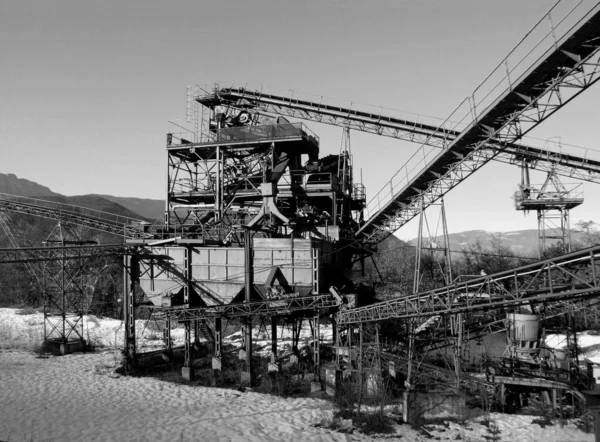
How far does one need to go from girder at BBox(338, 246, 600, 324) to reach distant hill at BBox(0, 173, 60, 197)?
124 m

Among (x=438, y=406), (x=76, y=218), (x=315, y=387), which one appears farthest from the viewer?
(x=76, y=218)

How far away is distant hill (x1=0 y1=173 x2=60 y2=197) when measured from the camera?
119375mm

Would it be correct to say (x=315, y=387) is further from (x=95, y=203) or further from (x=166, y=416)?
(x=95, y=203)

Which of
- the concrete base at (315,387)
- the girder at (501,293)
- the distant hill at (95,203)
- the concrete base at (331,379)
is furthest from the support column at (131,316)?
the distant hill at (95,203)

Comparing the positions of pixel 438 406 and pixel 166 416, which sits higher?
pixel 438 406

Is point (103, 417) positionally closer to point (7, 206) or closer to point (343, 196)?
point (343, 196)

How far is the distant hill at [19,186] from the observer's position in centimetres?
11938

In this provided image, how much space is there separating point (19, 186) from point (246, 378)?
136m

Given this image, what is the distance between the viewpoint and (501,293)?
13.8 metres

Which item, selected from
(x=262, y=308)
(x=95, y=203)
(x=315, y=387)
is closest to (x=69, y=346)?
(x=262, y=308)

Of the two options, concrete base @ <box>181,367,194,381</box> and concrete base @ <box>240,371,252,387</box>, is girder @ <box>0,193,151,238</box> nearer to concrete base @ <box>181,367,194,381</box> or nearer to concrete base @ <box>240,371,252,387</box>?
concrete base @ <box>181,367,194,381</box>

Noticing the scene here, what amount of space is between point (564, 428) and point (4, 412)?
17.7m

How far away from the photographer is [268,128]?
25.3m

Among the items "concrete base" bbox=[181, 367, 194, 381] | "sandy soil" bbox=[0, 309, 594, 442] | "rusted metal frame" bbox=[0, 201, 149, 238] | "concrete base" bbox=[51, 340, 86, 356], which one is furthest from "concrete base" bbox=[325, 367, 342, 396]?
"concrete base" bbox=[51, 340, 86, 356]
